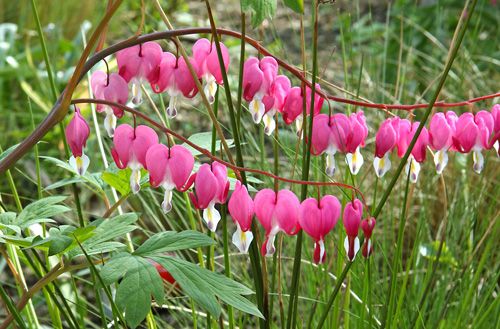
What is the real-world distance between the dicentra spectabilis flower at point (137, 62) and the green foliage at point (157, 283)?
0.75ft

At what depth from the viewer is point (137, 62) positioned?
45.6 inches

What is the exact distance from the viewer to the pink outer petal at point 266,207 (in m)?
1.06

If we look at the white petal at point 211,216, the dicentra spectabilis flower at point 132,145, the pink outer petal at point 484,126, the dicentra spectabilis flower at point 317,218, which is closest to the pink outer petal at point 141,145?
the dicentra spectabilis flower at point 132,145

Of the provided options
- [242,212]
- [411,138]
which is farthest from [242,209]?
[411,138]

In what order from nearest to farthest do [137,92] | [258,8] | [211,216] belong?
[258,8] < [211,216] < [137,92]

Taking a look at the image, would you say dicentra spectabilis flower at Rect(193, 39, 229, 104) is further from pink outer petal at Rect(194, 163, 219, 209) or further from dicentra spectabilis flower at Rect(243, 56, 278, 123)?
pink outer petal at Rect(194, 163, 219, 209)

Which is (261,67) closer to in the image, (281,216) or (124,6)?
(281,216)

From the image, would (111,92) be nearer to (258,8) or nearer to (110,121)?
(110,121)

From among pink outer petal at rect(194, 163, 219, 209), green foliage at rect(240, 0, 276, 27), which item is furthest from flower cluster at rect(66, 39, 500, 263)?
green foliage at rect(240, 0, 276, 27)

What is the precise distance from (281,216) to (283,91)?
7.9 inches

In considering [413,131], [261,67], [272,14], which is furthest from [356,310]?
[272,14]

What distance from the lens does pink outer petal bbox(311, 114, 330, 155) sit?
1.15 m

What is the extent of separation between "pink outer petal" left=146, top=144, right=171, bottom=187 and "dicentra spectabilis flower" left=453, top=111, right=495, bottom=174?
1.42 feet

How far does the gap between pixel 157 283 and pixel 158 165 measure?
0.47 ft
